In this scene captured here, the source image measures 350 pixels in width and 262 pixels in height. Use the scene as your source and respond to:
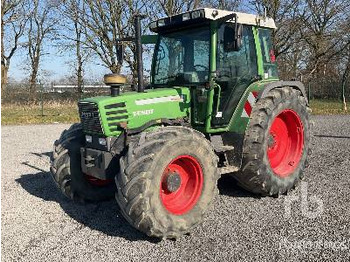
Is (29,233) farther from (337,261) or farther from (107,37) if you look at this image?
(107,37)

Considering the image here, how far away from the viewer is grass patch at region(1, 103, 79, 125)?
1692cm

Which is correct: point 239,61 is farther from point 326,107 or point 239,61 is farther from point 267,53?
point 326,107

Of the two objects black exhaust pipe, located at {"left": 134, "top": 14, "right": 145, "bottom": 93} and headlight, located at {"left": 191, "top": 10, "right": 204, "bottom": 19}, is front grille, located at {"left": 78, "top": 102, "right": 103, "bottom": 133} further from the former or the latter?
Result: headlight, located at {"left": 191, "top": 10, "right": 204, "bottom": 19}

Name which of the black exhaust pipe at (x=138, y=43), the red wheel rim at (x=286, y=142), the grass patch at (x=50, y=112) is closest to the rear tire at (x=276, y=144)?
the red wheel rim at (x=286, y=142)

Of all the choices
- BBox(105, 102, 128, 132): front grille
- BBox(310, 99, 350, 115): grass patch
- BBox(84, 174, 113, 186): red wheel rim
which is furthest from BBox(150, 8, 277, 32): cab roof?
BBox(310, 99, 350, 115): grass patch

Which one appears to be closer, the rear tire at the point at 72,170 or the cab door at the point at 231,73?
the rear tire at the point at 72,170

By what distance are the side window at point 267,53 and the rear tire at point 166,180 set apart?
1918mm

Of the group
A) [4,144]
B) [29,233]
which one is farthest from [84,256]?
[4,144]

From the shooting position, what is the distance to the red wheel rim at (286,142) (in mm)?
5371

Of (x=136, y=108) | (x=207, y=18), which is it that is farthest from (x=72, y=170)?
(x=207, y=18)

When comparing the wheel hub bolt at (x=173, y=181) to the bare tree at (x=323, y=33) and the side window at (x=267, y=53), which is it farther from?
the bare tree at (x=323, y=33)

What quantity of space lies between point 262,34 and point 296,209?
2.51 metres

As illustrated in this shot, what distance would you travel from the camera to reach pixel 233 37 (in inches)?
173

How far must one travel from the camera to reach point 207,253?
3465mm
